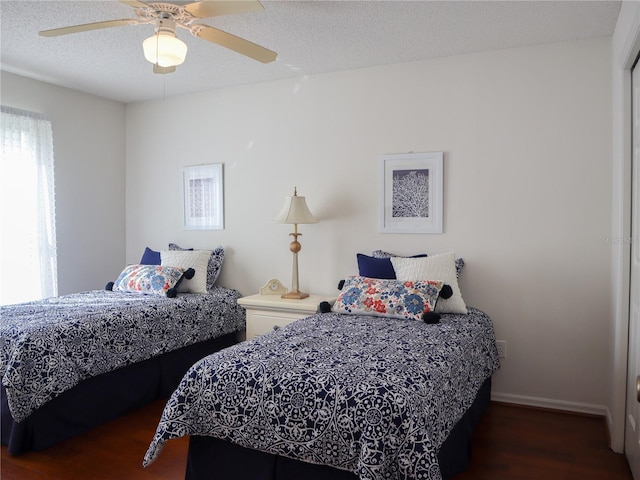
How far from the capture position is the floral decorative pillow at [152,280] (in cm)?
380

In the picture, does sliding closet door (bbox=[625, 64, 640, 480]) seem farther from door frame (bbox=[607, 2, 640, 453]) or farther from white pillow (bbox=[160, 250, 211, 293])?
white pillow (bbox=[160, 250, 211, 293])

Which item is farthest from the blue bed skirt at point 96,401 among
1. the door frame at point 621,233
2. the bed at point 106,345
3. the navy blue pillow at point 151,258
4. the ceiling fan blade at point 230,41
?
the door frame at point 621,233

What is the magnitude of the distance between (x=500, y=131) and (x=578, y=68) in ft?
1.92

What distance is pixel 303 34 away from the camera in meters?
3.11

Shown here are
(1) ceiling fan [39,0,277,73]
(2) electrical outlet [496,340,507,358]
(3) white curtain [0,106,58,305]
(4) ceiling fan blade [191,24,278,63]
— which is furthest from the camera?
(3) white curtain [0,106,58,305]

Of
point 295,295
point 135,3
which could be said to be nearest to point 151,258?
point 295,295

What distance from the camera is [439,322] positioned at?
288 centimetres

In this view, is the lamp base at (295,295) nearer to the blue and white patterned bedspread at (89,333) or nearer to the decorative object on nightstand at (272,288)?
the decorative object on nightstand at (272,288)

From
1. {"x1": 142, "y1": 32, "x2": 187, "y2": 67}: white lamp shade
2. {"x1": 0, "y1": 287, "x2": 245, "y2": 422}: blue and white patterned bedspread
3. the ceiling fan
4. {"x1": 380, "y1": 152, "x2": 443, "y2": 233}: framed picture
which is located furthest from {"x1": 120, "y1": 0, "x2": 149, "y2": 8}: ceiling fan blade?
{"x1": 380, "y1": 152, "x2": 443, "y2": 233}: framed picture

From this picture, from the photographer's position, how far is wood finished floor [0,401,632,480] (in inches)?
95.2

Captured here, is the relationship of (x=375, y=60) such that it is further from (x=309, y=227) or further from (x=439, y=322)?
(x=439, y=322)

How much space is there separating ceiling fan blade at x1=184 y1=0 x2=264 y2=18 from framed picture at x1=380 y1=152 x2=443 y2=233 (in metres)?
1.71

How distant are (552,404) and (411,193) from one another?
1.69 meters

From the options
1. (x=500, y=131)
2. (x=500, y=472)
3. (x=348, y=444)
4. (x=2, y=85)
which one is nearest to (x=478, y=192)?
(x=500, y=131)
